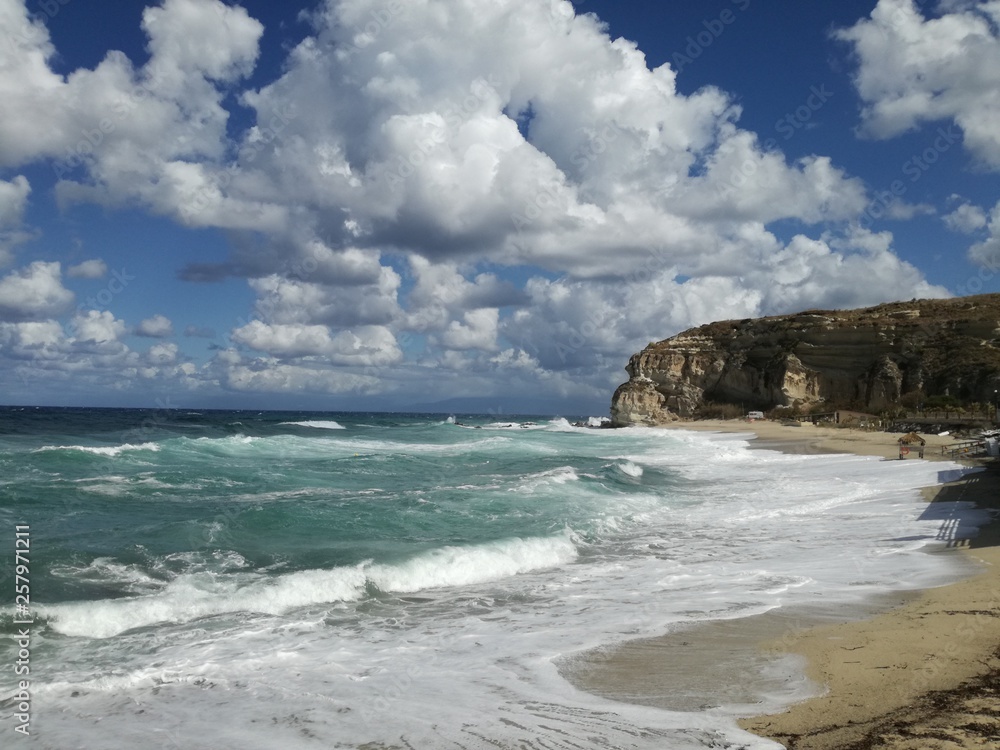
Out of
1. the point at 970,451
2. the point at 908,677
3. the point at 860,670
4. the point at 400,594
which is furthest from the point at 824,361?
the point at 908,677

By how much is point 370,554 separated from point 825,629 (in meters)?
6.87

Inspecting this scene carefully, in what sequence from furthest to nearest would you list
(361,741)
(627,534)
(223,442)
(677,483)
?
(223,442) → (677,483) → (627,534) → (361,741)

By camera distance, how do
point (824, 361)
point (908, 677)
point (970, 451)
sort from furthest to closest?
point (824, 361) → point (970, 451) → point (908, 677)

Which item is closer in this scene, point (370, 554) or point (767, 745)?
point (767, 745)

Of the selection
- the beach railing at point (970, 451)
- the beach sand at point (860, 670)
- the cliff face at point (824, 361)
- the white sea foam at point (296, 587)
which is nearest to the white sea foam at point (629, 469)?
the beach railing at point (970, 451)

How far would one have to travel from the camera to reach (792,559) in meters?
11.8

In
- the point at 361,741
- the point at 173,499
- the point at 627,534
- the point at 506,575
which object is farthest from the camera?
the point at 173,499

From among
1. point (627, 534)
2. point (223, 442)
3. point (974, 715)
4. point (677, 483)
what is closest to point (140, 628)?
point (974, 715)

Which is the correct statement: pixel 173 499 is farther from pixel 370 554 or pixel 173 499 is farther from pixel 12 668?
pixel 12 668

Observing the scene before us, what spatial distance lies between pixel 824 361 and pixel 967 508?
4678cm

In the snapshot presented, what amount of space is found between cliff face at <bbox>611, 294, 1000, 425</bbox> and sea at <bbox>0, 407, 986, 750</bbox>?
118 ft

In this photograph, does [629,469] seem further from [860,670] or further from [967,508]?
[860,670]

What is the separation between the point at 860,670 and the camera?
6.19 metres

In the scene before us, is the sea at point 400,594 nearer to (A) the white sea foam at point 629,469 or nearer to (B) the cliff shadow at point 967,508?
(B) the cliff shadow at point 967,508
